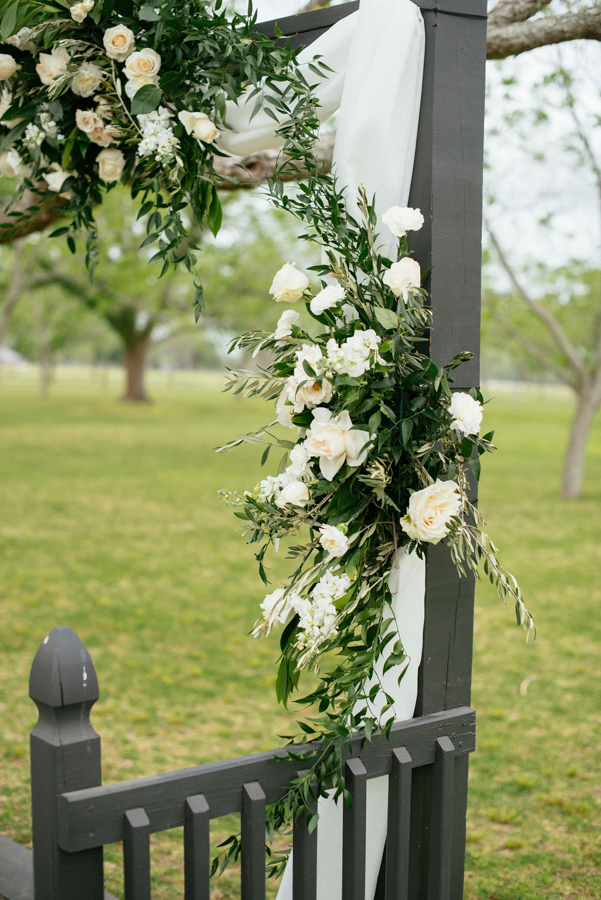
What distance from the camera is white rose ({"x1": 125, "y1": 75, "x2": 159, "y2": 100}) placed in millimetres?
2254

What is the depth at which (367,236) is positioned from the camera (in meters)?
1.93

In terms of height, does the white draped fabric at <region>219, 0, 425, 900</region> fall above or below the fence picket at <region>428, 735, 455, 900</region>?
above

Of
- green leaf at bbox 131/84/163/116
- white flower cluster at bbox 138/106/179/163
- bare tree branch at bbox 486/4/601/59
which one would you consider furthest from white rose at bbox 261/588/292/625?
bare tree branch at bbox 486/4/601/59

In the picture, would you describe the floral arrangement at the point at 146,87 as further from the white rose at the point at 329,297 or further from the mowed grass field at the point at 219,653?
the mowed grass field at the point at 219,653

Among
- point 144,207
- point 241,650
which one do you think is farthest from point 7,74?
point 241,650

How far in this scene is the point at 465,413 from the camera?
184 cm

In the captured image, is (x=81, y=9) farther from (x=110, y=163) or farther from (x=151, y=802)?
(x=151, y=802)

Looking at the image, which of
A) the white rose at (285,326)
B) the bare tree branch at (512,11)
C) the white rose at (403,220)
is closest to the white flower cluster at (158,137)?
the white rose at (285,326)

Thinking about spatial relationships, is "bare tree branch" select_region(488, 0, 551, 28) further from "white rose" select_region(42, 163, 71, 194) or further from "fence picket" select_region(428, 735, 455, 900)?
"fence picket" select_region(428, 735, 455, 900)

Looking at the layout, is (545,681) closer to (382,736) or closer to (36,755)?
(382,736)

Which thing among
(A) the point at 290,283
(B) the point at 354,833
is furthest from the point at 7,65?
(B) the point at 354,833

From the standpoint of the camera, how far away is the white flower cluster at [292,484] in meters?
1.92

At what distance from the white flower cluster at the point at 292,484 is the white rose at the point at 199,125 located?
101 centimetres

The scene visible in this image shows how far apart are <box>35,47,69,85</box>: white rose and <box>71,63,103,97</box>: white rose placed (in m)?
0.05
